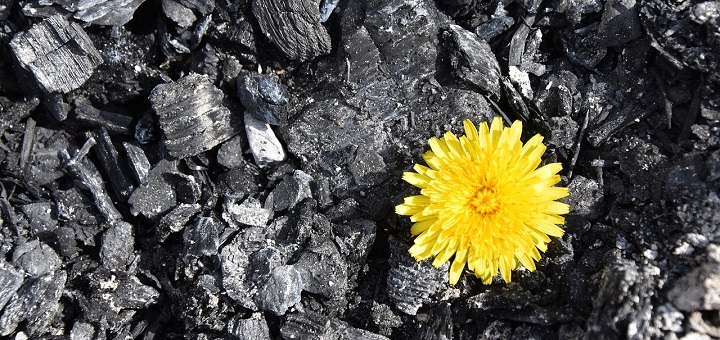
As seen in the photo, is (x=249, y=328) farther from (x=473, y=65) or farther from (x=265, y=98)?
(x=473, y=65)

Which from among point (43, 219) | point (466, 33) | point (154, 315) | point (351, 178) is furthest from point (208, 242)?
point (466, 33)

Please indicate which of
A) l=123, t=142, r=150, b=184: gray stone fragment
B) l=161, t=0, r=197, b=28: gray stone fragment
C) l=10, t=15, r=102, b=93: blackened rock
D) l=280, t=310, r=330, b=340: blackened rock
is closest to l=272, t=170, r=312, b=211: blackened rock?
l=280, t=310, r=330, b=340: blackened rock

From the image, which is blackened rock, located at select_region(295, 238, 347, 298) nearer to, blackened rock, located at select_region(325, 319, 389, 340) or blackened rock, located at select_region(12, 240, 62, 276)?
blackened rock, located at select_region(325, 319, 389, 340)

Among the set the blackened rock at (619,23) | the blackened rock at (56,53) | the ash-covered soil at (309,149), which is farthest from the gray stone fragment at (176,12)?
the blackened rock at (619,23)

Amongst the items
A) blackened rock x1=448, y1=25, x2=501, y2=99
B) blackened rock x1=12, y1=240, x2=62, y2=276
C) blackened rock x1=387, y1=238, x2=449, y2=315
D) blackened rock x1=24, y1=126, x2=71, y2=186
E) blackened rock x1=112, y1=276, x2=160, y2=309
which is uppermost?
blackened rock x1=448, y1=25, x2=501, y2=99

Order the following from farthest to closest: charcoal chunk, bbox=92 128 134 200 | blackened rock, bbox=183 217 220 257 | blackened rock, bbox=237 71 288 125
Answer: charcoal chunk, bbox=92 128 134 200 < blackened rock, bbox=237 71 288 125 < blackened rock, bbox=183 217 220 257

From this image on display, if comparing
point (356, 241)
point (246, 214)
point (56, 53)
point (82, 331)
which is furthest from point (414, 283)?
point (56, 53)
